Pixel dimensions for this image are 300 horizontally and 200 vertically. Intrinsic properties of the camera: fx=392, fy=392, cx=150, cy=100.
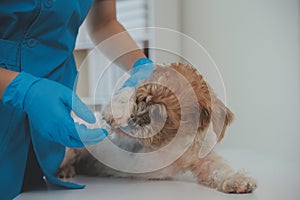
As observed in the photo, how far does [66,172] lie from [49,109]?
33cm

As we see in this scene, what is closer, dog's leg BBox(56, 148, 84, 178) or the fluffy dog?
the fluffy dog

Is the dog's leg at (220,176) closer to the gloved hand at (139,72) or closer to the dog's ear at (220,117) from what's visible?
the dog's ear at (220,117)

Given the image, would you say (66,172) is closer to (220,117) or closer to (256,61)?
(220,117)

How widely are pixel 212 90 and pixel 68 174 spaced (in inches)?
18.1

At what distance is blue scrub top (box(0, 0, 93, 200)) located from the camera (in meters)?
0.83

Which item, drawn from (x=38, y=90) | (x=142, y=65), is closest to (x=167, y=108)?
(x=142, y=65)

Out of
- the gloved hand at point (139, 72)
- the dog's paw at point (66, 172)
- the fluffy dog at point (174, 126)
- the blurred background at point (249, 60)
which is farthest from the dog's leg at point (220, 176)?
the dog's paw at point (66, 172)

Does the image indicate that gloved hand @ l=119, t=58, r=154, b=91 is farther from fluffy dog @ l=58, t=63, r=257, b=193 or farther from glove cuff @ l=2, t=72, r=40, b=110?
glove cuff @ l=2, t=72, r=40, b=110

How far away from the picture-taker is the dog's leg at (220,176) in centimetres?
78

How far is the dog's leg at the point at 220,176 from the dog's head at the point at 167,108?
82 mm

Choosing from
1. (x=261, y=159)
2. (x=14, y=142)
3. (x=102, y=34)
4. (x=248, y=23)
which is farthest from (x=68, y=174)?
(x=248, y=23)

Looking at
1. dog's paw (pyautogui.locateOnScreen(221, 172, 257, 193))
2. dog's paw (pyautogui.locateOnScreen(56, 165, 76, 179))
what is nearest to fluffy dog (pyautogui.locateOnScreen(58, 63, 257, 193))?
dog's paw (pyautogui.locateOnScreen(221, 172, 257, 193))

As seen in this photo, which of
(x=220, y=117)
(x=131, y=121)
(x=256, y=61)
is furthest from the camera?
(x=256, y=61)

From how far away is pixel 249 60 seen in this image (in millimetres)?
1027
